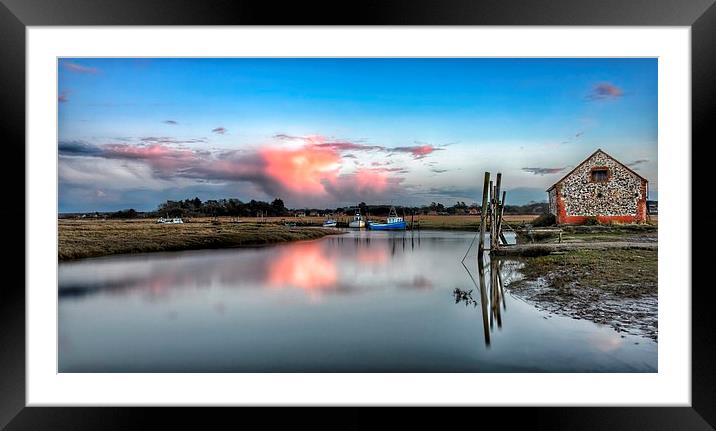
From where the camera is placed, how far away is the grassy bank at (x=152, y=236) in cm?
831

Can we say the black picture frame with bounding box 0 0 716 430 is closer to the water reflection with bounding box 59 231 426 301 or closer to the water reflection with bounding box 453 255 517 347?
the water reflection with bounding box 453 255 517 347

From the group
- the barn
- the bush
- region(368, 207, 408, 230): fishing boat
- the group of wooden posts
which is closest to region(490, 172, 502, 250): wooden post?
the group of wooden posts

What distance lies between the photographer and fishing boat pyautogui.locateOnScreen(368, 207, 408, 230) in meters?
15.8

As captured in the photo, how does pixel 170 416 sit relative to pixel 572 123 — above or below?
below

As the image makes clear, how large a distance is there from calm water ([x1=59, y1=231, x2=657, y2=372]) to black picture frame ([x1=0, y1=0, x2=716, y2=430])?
1.84 metres

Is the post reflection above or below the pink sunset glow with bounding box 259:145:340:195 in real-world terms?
below

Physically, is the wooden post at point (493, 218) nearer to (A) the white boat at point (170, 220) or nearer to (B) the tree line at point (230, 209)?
(B) the tree line at point (230, 209)

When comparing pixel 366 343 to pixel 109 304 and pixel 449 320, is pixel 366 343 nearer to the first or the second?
pixel 449 320

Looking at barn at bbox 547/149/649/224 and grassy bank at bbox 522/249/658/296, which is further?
barn at bbox 547/149/649/224

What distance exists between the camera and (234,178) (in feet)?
30.0

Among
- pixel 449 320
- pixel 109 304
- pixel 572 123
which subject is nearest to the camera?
pixel 449 320
